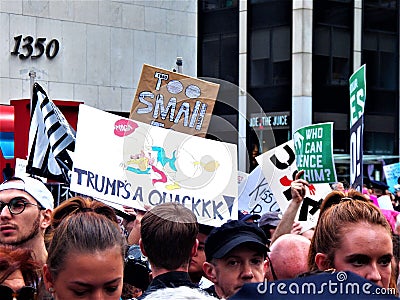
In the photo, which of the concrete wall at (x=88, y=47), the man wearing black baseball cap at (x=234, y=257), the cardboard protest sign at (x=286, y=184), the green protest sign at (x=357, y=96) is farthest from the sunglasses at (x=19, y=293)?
the concrete wall at (x=88, y=47)

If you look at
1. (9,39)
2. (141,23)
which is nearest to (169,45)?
(141,23)

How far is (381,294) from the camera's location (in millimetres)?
1736

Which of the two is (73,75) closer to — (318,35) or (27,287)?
(318,35)

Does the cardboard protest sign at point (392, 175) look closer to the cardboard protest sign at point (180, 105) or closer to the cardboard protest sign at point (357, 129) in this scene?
the cardboard protest sign at point (357, 129)

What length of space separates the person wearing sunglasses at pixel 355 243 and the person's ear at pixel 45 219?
192cm

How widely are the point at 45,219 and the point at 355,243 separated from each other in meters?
2.26

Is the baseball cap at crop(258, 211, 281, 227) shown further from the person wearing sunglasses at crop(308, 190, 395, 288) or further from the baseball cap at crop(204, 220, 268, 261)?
the person wearing sunglasses at crop(308, 190, 395, 288)

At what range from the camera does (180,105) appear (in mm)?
5043

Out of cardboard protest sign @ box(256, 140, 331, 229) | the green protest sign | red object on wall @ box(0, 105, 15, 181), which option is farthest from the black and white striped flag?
red object on wall @ box(0, 105, 15, 181)

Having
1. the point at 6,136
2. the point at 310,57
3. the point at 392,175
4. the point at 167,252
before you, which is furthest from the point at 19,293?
the point at 310,57

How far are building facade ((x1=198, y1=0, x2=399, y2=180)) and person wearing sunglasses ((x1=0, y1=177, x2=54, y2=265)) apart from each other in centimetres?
2695

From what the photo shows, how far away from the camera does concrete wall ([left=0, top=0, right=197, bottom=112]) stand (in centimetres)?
2136

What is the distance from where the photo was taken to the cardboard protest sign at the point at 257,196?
7.52 m

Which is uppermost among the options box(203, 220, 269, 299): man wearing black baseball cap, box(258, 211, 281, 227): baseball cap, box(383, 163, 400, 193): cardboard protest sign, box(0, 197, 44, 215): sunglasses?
box(0, 197, 44, 215): sunglasses
